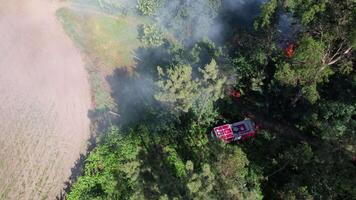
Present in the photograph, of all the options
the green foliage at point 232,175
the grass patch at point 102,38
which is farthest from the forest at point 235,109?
the grass patch at point 102,38

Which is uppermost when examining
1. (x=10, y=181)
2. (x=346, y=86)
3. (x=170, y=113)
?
(x=346, y=86)

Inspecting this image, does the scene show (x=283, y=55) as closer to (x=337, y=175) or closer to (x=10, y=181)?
(x=337, y=175)

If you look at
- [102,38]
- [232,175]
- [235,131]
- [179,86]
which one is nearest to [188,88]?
[179,86]

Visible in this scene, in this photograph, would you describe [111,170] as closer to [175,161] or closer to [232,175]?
[175,161]

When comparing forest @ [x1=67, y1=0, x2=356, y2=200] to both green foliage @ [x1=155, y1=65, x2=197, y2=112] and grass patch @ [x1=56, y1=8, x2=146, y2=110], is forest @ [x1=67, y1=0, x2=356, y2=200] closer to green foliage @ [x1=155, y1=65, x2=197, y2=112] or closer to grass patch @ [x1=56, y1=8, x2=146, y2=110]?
green foliage @ [x1=155, y1=65, x2=197, y2=112]

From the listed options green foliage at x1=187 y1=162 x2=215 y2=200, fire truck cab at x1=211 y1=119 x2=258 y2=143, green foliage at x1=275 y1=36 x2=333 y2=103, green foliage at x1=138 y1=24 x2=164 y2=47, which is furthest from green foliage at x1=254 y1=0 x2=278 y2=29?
green foliage at x1=187 y1=162 x2=215 y2=200

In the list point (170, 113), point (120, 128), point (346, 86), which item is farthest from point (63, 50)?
point (346, 86)

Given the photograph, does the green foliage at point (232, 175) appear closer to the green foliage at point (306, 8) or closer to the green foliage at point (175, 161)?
the green foliage at point (175, 161)
